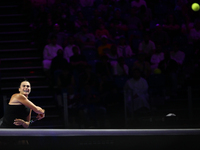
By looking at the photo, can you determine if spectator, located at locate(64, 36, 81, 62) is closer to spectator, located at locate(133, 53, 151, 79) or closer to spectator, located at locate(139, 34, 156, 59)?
spectator, located at locate(133, 53, 151, 79)

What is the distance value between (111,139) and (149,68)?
704 centimetres

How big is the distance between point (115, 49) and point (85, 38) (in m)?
0.98

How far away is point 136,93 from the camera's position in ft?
26.3

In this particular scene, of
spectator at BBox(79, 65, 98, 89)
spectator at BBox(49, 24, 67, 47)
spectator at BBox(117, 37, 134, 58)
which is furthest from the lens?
spectator at BBox(49, 24, 67, 47)

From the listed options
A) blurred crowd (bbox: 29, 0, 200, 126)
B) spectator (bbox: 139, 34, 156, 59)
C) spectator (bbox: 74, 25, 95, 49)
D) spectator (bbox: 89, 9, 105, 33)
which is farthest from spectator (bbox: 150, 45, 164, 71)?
spectator (bbox: 89, 9, 105, 33)

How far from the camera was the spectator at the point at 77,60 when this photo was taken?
8734 millimetres

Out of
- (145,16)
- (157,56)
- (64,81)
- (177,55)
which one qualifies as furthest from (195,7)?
(64,81)

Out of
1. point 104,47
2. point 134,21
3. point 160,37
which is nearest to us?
point 104,47

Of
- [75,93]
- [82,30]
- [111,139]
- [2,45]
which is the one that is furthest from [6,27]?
[111,139]

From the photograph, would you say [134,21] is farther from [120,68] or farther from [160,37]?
[120,68]

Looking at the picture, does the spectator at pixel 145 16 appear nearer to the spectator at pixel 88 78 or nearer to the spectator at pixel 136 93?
the spectator at pixel 136 93

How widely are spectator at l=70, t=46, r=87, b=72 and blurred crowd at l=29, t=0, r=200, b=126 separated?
0.01 meters

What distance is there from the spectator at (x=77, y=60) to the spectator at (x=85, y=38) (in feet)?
1.86

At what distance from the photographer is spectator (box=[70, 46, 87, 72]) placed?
28.7 feet
